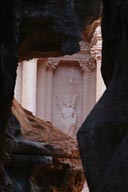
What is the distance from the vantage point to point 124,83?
5668mm

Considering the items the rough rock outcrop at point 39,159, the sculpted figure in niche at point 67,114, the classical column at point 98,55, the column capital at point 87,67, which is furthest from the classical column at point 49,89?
the rough rock outcrop at point 39,159

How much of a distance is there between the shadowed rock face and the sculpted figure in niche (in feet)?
21.6

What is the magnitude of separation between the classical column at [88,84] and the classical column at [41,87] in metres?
1.24

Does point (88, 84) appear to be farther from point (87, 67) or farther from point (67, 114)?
point (67, 114)

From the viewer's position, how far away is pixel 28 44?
11.2 m

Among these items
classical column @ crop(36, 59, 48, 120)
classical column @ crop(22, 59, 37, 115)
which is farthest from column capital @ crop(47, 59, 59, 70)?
classical column @ crop(22, 59, 37, 115)

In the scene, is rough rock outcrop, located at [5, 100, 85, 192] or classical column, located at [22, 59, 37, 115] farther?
classical column, located at [22, 59, 37, 115]

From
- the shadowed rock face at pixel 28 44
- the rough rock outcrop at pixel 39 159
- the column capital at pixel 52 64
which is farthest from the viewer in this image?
the column capital at pixel 52 64

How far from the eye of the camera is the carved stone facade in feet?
63.4

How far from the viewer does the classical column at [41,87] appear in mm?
19656

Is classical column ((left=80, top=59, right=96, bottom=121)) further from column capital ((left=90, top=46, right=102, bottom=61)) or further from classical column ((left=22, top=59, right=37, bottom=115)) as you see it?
classical column ((left=22, top=59, right=37, bottom=115))

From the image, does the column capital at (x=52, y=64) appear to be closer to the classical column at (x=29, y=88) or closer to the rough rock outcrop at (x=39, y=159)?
the classical column at (x=29, y=88)

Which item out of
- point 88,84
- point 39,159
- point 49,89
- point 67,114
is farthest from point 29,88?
point 39,159

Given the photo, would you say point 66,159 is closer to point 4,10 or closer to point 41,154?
point 41,154
